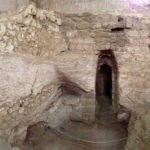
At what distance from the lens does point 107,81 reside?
402cm

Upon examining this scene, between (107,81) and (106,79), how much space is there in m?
0.03

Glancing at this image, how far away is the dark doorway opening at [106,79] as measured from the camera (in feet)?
13.0

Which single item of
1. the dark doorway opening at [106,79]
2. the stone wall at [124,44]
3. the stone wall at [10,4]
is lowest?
the dark doorway opening at [106,79]

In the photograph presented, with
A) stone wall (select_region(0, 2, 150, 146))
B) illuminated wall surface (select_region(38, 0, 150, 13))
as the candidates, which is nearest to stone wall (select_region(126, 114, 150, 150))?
stone wall (select_region(0, 2, 150, 146))

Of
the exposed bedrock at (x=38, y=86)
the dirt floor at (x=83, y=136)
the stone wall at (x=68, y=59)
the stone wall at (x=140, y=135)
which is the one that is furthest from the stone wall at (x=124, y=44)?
the stone wall at (x=140, y=135)

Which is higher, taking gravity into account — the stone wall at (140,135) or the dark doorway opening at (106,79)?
the dark doorway opening at (106,79)

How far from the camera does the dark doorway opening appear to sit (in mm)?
3956

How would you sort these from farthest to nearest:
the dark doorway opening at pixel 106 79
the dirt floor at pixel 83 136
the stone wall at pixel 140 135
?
the dark doorway opening at pixel 106 79
the dirt floor at pixel 83 136
the stone wall at pixel 140 135

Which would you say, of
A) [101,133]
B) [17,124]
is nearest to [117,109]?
[101,133]

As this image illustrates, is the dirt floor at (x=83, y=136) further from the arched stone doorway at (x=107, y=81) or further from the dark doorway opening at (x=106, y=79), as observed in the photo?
the dark doorway opening at (x=106, y=79)

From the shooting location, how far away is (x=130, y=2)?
135 inches

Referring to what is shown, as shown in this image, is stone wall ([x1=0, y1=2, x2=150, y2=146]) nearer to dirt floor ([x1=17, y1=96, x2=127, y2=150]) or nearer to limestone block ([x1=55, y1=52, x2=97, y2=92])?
limestone block ([x1=55, y1=52, x2=97, y2=92])

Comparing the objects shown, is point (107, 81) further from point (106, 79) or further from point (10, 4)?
point (10, 4)

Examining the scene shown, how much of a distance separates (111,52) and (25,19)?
1175 mm
